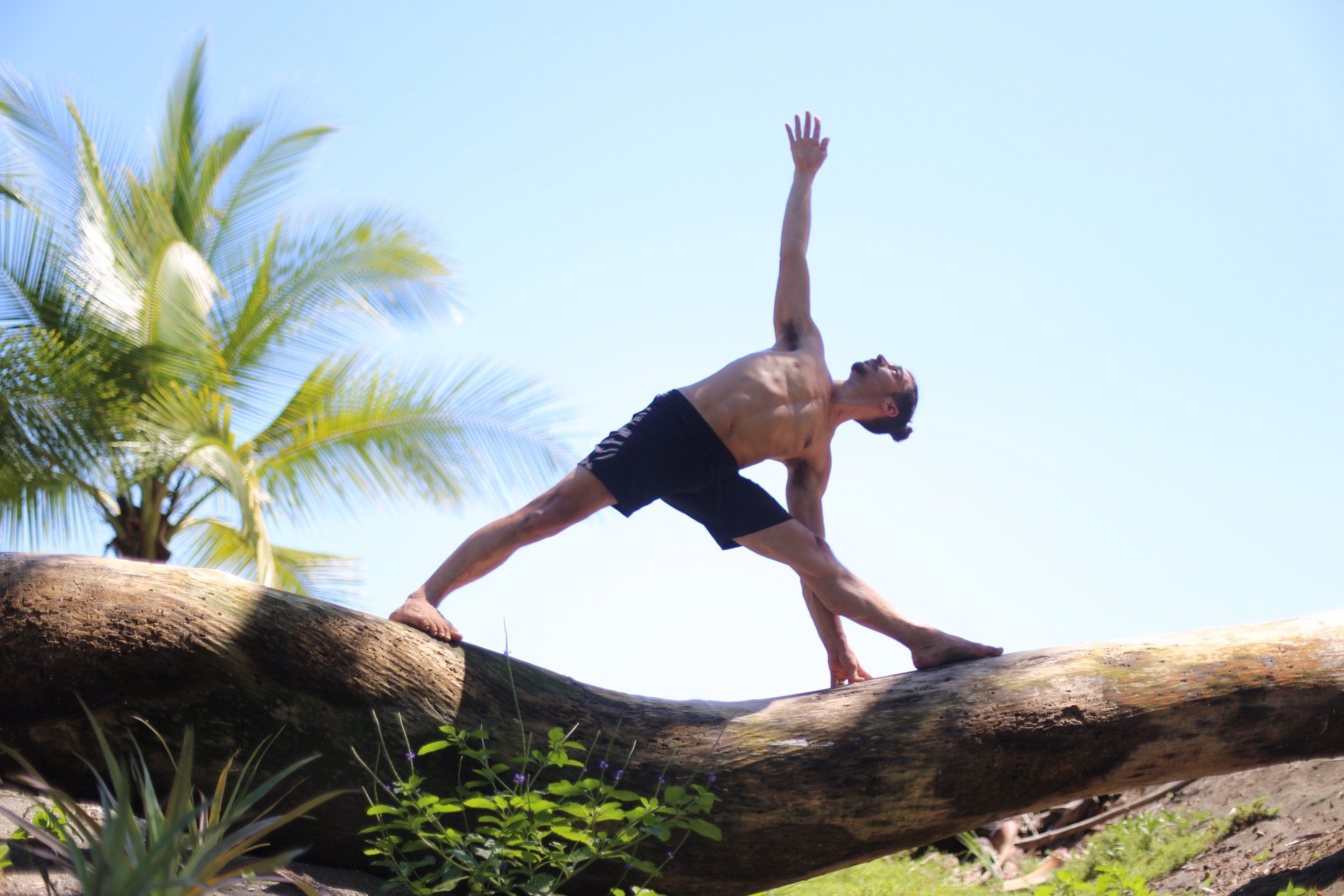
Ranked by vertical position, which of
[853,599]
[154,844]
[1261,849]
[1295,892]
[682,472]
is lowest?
[1261,849]

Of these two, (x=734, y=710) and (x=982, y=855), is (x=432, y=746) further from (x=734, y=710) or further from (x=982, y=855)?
(x=982, y=855)

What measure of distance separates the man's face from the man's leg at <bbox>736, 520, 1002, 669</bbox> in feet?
2.89

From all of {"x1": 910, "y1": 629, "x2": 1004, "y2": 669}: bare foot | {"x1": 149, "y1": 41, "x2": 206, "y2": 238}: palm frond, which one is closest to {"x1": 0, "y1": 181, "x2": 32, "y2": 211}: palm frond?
{"x1": 149, "y1": 41, "x2": 206, "y2": 238}: palm frond

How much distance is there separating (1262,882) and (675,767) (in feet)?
8.57

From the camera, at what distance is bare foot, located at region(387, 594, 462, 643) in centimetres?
401

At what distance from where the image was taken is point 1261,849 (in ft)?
16.6

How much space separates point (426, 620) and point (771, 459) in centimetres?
172

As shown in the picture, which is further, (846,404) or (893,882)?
(893,882)

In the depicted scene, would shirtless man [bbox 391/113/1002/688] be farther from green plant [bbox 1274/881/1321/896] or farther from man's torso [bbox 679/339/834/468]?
green plant [bbox 1274/881/1321/896]

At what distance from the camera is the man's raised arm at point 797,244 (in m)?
4.81

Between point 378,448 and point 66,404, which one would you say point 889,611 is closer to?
point 378,448

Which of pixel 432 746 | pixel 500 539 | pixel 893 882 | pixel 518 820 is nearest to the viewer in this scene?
pixel 518 820

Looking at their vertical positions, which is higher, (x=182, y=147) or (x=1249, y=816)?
(x=182, y=147)

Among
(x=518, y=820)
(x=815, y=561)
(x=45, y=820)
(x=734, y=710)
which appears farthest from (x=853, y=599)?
(x=45, y=820)
